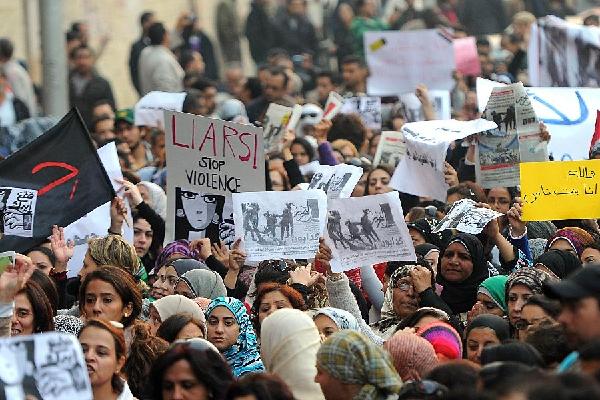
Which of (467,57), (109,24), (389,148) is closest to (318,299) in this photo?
(389,148)

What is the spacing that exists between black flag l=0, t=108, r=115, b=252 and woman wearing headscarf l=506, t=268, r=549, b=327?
9.01 feet

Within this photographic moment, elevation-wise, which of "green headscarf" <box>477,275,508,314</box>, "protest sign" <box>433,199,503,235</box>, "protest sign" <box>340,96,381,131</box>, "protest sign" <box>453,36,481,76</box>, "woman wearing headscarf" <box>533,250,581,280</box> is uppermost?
"protest sign" <box>453,36,481,76</box>

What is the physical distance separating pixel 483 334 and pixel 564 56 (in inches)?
288

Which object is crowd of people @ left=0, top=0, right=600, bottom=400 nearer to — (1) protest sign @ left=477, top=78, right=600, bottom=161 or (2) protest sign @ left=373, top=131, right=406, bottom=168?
(2) protest sign @ left=373, top=131, right=406, bottom=168

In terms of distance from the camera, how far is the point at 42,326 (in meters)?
8.56

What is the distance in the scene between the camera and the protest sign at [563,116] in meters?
13.0

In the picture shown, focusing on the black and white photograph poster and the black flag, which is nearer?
the black and white photograph poster

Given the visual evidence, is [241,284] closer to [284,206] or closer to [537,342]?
[284,206]

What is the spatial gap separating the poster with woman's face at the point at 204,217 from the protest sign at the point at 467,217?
4.31 feet

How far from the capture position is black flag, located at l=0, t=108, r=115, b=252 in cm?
1058

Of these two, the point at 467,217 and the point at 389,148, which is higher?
the point at 389,148

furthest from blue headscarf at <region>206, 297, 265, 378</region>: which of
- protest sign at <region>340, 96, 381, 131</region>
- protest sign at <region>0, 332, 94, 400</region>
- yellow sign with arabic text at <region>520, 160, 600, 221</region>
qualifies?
protest sign at <region>340, 96, 381, 131</region>

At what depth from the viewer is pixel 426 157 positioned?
12.2 m

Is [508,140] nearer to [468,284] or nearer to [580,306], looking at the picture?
[468,284]
